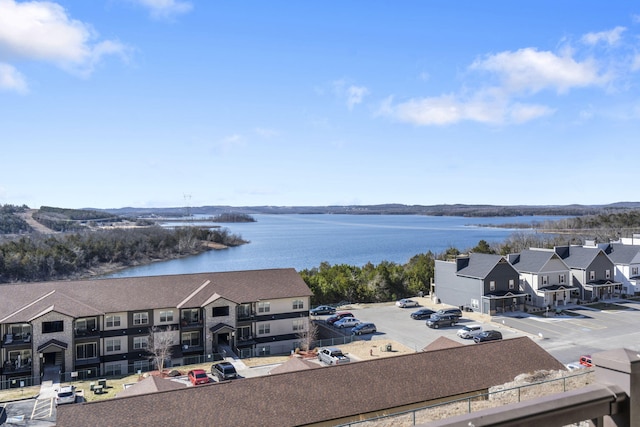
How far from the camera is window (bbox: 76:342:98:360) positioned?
33.0m

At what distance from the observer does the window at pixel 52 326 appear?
32.0m

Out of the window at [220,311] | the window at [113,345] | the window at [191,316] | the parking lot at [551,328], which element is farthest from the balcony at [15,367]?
the parking lot at [551,328]

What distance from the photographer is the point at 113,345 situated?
33.8 metres

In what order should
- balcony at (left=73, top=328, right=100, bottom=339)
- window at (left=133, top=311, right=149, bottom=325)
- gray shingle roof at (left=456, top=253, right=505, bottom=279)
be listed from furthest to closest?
gray shingle roof at (left=456, top=253, right=505, bottom=279)
window at (left=133, top=311, right=149, bottom=325)
balcony at (left=73, top=328, right=100, bottom=339)

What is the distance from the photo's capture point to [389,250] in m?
116

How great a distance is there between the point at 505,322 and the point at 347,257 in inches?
2310

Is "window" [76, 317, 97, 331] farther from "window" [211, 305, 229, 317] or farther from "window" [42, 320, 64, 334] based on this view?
"window" [211, 305, 229, 317]

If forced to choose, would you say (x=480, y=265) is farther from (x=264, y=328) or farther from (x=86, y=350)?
(x=86, y=350)

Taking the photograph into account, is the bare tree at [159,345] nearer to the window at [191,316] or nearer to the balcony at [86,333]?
the window at [191,316]

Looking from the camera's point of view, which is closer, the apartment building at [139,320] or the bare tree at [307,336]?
the apartment building at [139,320]

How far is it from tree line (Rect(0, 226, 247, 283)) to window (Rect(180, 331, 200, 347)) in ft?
186

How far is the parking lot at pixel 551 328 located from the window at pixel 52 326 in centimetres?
2190

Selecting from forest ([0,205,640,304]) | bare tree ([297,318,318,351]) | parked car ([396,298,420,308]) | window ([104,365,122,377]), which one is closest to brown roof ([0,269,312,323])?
bare tree ([297,318,318,351])

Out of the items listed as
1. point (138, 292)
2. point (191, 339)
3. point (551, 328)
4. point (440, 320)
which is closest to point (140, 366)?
point (191, 339)
